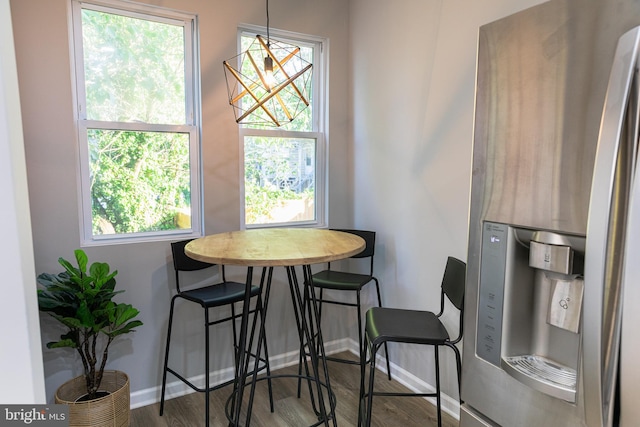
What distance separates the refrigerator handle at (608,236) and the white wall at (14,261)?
3.81 ft

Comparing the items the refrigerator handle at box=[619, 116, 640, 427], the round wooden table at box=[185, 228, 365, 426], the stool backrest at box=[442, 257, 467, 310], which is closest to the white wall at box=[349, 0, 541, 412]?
the stool backrest at box=[442, 257, 467, 310]

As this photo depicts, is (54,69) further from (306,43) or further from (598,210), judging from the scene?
(598,210)

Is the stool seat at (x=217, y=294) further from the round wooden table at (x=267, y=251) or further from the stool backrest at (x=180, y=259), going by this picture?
the round wooden table at (x=267, y=251)

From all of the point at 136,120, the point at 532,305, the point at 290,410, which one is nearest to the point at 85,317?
the point at 136,120

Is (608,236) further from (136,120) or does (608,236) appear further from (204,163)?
(136,120)

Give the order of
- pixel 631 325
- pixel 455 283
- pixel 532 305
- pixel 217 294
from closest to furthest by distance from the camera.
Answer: pixel 631 325, pixel 532 305, pixel 455 283, pixel 217 294

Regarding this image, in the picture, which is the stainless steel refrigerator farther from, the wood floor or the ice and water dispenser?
the wood floor

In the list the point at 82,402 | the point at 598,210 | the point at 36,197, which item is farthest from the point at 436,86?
the point at 82,402

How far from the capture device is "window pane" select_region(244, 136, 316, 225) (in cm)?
277

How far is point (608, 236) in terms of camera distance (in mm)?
878

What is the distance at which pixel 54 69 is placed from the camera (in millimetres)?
2068

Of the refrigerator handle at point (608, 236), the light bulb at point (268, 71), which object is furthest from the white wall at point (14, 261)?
the refrigerator handle at point (608, 236)

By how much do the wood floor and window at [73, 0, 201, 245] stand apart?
40.7 inches

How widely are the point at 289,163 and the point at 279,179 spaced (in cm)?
14
